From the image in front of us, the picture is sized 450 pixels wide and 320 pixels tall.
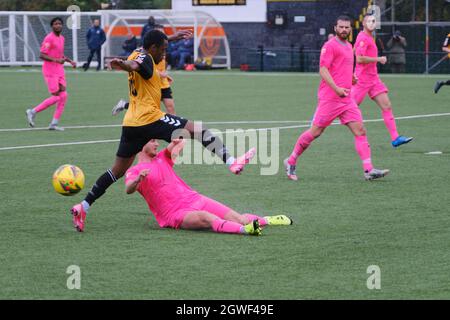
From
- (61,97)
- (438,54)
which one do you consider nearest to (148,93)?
(61,97)

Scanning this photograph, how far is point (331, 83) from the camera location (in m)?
14.5

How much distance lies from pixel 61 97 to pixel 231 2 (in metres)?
32.3

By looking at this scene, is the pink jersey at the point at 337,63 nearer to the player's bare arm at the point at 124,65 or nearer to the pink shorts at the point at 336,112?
the pink shorts at the point at 336,112

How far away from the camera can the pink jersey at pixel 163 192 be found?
10867 mm

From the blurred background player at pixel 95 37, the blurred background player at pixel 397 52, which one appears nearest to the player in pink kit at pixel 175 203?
the blurred background player at pixel 397 52

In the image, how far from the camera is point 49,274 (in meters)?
8.81

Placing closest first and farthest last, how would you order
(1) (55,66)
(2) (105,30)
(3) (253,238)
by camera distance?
(3) (253,238), (1) (55,66), (2) (105,30)

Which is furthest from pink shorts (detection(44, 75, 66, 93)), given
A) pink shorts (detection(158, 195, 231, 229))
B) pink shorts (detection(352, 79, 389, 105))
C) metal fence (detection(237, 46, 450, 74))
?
metal fence (detection(237, 46, 450, 74))

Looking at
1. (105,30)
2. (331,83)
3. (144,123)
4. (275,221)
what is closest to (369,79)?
(331,83)

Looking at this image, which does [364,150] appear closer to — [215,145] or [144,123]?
[215,145]

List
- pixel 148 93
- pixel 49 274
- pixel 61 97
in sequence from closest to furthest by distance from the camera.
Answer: pixel 49 274
pixel 148 93
pixel 61 97

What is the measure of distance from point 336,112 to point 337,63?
0.70m
